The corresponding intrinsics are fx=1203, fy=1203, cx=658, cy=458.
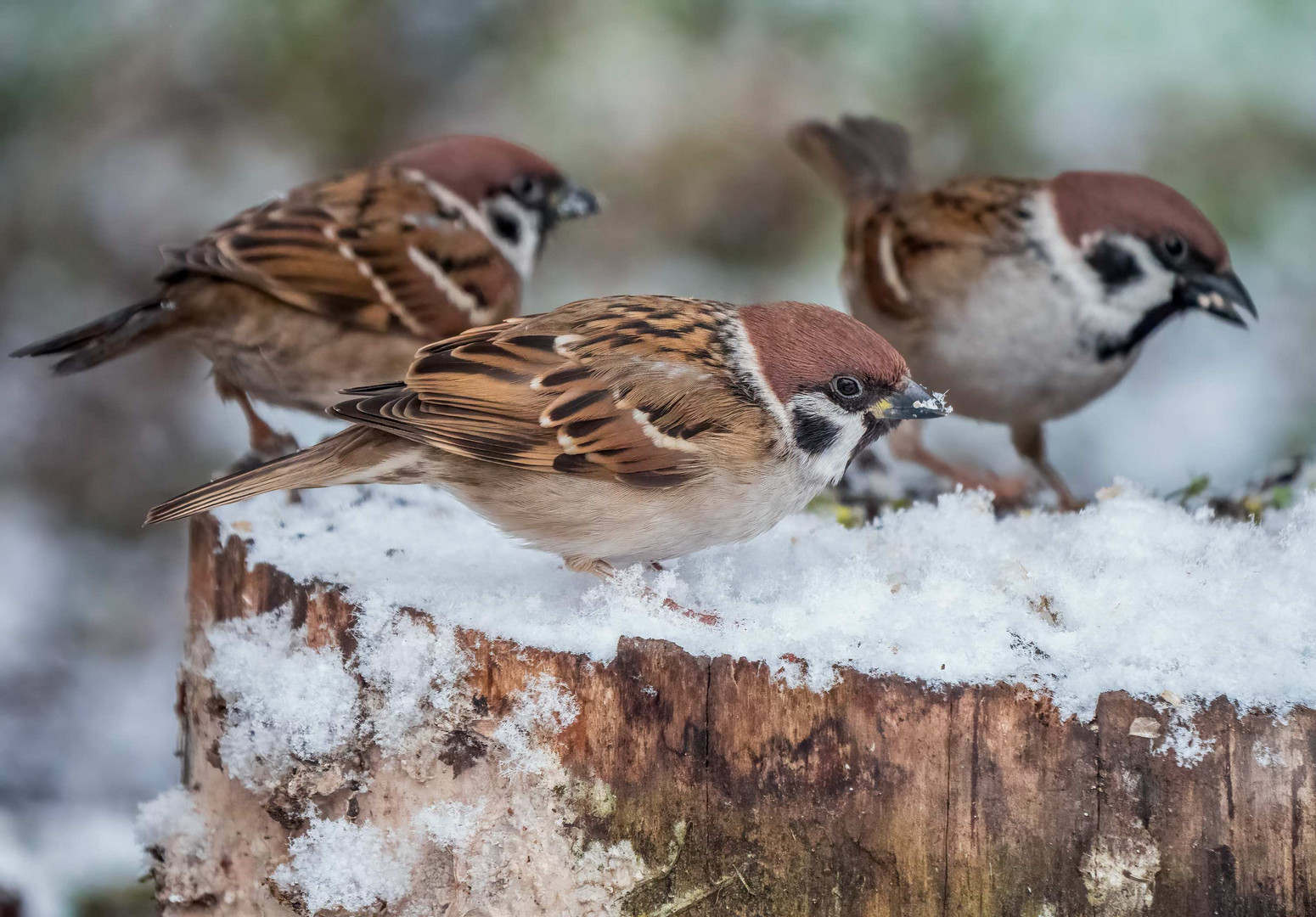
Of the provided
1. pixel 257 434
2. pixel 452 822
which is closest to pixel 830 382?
pixel 452 822

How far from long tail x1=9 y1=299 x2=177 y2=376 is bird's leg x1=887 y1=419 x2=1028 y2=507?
8.27ft

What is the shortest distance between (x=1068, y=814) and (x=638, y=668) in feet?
2.46

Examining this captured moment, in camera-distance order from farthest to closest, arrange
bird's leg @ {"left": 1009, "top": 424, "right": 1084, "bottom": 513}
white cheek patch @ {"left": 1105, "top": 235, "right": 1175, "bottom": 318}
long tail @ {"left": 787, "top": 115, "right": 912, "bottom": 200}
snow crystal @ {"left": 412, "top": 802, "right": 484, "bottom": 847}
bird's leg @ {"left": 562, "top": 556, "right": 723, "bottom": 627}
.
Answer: long tail @ {"left": 787, "top": 115, "right": 912, "bottom": 200} → bird's leg @ {"left": 1009, "top": 424, "right": 1084, "bottom": 513} → white cheek patch @ {"left": 1105, "top": 235, "right": 1175, "bottom": 318} → bird's leg @ {"left": 562, "top": 556, "right": 723, "bottom": 627} → snow crystal @ {"left": 412, "top": 802, "right": 484, "bottom": 847}

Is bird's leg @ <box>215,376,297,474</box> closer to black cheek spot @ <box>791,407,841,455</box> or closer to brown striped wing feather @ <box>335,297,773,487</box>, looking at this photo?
brown striped wing feather @ <box>335,297,773,487</box>

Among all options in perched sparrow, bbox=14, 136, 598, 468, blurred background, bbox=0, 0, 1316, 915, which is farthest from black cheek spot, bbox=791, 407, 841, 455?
blurred background, bbox=0, 0, 1316, 915

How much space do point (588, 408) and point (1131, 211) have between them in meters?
2.20

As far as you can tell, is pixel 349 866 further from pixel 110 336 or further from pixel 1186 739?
pixel 110 336

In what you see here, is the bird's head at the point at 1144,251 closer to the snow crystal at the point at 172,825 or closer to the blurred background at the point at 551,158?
the blurred background at the point at 551,158

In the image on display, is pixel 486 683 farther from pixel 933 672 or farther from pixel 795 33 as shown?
pixel 795 33

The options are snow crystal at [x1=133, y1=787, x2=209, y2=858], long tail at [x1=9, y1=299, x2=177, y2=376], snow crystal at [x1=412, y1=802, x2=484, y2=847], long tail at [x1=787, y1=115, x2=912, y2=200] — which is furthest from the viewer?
long tail at [x1=787, y1=115, x2=912, y2=200]

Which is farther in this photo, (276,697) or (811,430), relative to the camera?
A: (811,430)

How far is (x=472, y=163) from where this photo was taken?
161 inches

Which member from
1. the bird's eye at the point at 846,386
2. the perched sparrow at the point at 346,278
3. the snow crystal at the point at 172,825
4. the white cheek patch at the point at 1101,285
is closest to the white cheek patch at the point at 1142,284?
the white cheek patch at the point at 1101,285

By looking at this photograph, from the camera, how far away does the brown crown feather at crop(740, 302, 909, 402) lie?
8.04 ft
